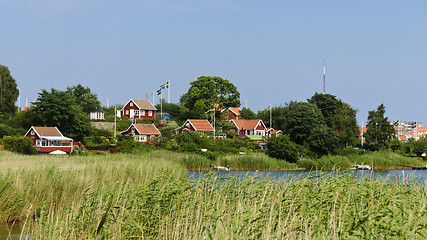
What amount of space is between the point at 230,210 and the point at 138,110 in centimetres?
7245

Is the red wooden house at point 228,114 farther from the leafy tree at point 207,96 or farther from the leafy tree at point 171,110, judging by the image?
the leafy tree at point 171,110

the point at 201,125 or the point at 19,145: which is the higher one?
the point at 201,125

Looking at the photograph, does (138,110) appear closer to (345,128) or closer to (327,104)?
(327,104)

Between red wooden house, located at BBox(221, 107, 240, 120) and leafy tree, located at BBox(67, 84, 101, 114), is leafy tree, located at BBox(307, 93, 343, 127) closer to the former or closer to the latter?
red wooden house, located at BBox(221, 107, 240, 120)

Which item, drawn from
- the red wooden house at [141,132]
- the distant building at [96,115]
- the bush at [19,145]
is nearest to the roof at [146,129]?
the red wooden house at [141,132]

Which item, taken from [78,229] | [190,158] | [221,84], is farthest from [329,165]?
[221,84]

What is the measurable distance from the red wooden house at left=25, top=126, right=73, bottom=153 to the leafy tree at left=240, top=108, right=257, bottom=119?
45.7 m

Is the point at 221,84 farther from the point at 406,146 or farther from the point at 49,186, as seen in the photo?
the point at 49,186

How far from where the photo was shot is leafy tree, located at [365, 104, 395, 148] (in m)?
63.7

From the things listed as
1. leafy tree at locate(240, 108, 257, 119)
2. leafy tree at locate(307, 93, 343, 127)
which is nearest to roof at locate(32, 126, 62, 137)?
leafy tree at locate(307, 93, 343, 127)

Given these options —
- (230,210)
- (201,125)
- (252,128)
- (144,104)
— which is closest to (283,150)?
(201,125)

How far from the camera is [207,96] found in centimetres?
8412

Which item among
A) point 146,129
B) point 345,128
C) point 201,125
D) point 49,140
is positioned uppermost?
point 201,125

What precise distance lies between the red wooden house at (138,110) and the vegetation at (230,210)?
6679cm
